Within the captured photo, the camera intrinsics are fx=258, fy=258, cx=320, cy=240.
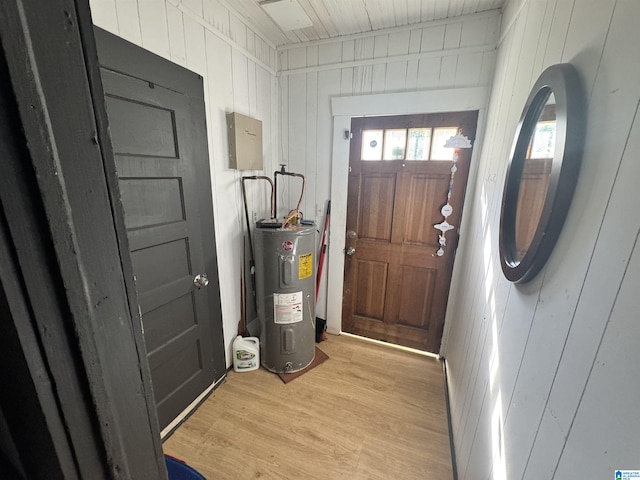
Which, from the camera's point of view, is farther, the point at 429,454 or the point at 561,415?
the point at 429,454

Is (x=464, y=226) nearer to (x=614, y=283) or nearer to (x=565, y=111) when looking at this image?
(x=565, y=111)

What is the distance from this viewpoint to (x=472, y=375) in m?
1.35

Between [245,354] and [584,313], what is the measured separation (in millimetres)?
2101

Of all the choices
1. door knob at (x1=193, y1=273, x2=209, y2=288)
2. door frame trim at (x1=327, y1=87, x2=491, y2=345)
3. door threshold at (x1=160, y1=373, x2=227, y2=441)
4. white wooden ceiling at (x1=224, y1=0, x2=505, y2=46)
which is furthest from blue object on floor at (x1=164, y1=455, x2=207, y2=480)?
white wooden ceiling at (x1=224, y1=0, x2=505, y2=46)

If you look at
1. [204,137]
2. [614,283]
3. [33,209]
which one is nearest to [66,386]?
[33,209]

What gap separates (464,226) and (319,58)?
1.84 m

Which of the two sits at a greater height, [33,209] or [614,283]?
[33,209]

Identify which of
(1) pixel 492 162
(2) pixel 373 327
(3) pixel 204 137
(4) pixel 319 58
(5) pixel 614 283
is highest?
(4) pixel 319 58

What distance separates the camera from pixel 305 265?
2.02 metres

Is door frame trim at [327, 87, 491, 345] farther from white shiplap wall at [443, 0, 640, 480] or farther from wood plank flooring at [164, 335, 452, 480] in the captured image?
white shiplap wall at [443, 0, 640, 480]

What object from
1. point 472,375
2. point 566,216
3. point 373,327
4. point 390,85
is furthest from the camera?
point 373,327

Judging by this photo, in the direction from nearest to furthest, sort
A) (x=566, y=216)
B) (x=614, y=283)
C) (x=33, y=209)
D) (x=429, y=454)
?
(x=33, y=209), (x=614, y=283), (x=566, y=216), (x=429, y=454)

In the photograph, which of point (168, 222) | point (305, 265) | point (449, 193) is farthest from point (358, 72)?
point (168, 222)

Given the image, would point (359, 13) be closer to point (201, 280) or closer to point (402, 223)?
point (402, 223)
